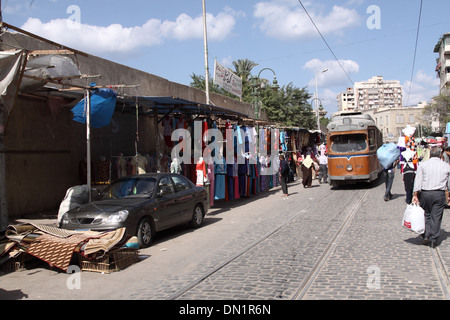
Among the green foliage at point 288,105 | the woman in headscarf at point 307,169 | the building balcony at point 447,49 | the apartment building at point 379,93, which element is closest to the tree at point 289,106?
the green foliage at point 288,105

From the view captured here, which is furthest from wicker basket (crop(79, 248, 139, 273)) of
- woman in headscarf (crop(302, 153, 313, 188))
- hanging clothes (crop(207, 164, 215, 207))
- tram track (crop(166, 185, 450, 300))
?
woman in headscarf (crop(302, 153, 313, 188))

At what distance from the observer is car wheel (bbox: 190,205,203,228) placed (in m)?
10.9

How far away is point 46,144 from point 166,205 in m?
4.29

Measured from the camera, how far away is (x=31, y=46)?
10.7 meters

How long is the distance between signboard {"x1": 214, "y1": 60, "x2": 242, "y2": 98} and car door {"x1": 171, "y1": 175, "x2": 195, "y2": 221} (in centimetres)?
922

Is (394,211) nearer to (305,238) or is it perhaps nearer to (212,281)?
(305,238)

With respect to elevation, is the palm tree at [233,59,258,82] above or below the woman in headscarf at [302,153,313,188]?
above

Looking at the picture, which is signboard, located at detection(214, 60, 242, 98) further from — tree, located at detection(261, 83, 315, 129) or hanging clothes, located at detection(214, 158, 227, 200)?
tree, located at detection(261, 83, 315, 129)

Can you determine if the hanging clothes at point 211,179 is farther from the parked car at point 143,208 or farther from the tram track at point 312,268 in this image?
the tram track at point 312,268

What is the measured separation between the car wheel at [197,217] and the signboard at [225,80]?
915cm

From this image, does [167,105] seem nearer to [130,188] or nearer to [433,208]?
[130,188]

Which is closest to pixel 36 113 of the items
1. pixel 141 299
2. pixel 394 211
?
pixel 141 299

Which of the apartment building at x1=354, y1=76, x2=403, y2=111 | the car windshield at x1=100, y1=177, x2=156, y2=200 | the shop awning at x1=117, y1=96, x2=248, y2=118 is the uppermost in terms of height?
the apartment building at x1=354, y1=76, x2=403, y2=111

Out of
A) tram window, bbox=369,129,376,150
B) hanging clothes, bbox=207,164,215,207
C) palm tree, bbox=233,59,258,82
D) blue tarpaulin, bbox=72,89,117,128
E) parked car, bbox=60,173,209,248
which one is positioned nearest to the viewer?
parked car, bbox=60,173,209,248
